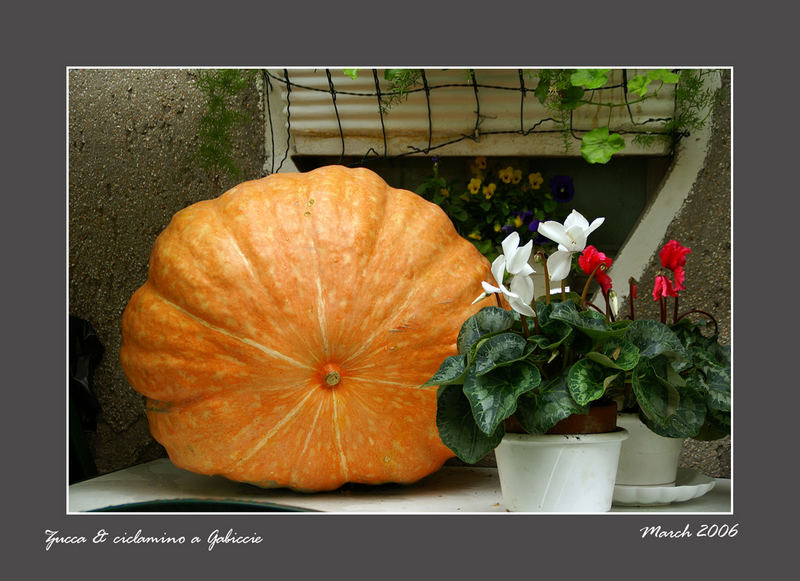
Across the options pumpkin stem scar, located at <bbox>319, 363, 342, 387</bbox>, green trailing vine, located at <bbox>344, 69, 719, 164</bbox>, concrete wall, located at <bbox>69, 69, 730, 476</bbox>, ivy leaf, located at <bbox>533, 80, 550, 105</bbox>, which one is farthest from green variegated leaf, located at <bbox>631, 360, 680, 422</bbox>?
concrete wall, located at <bbox>69, 69, 730, 476</bbox>

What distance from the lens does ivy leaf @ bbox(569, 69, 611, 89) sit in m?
1.78

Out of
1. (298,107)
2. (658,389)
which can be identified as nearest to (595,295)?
(658,389)

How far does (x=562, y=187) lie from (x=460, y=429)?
3.09ft

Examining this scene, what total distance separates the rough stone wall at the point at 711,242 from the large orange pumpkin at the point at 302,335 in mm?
663

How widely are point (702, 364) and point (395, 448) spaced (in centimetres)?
59

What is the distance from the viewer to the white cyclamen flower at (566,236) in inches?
54.8

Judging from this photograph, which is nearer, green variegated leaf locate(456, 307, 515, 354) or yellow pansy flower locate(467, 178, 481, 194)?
green variegated leaf locate(456, 307, 515, 354)

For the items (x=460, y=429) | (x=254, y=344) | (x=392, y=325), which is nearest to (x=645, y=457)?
(x=460, y=429)

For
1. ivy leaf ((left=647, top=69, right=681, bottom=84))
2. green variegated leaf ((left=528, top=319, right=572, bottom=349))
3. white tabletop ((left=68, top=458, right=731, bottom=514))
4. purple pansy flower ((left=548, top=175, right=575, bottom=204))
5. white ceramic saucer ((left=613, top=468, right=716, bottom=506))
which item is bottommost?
white tabletop ((left=68, top=458, right=731, bottom=514))

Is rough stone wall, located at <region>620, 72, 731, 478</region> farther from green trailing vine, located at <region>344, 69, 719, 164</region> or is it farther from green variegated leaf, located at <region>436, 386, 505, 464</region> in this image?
green variegated leaf, located at <region>436, 386, 505, 464</region>

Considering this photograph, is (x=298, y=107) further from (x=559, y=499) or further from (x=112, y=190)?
(x=559, y=499)

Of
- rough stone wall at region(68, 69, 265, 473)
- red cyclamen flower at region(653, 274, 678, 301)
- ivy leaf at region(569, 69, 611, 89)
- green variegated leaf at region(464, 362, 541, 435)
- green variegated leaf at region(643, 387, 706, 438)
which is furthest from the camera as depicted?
rough stone wall at region(68, 69, 265, 473)

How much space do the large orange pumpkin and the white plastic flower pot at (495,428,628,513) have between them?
271mm

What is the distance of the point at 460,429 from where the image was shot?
1.34 metres
